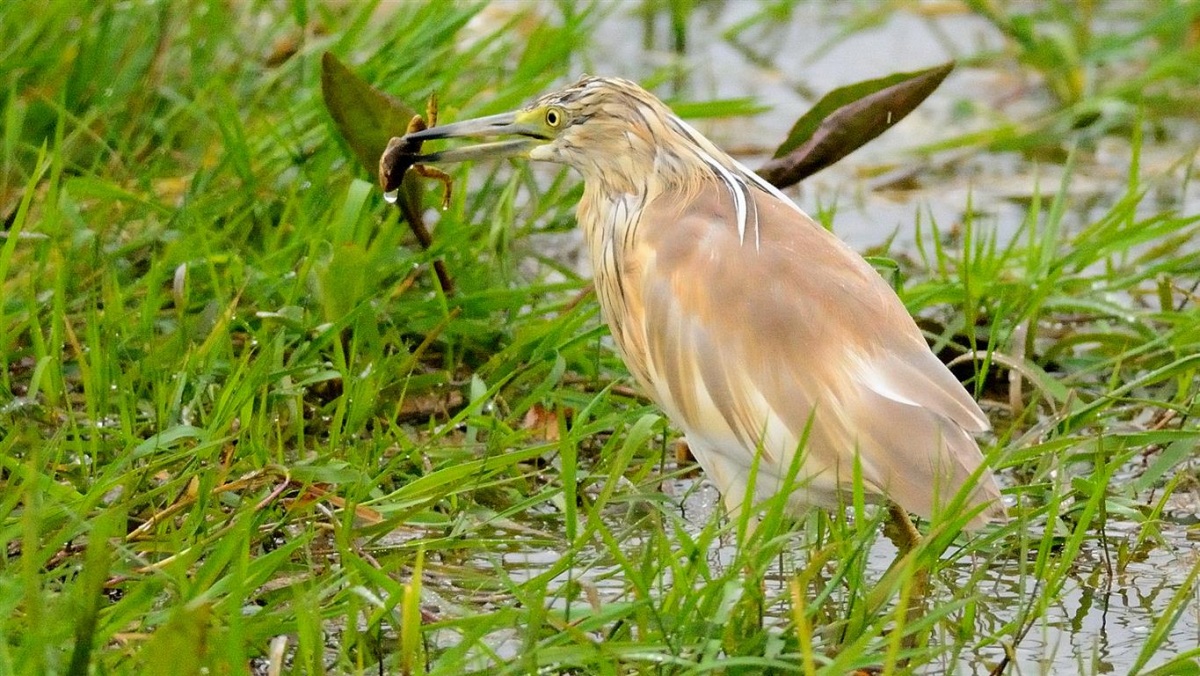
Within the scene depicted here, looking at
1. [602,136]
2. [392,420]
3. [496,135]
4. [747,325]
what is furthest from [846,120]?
[392,420]

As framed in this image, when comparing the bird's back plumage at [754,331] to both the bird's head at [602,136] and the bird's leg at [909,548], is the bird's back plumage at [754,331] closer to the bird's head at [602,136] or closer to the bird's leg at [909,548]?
the bird's head at [602,136]

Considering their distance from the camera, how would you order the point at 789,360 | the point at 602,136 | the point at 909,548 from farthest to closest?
the point at 602,136
the point at 909,548
the point at 789,360

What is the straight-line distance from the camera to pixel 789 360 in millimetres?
2932

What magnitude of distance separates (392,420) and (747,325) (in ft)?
2.09

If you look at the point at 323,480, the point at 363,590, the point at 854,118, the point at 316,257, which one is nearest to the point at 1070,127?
the point at 854,118

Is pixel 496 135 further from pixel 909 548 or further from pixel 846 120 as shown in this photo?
pixel 909 548

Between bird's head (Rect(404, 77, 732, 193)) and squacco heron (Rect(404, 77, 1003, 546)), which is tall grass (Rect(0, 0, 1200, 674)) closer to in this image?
squacco heron (Rect(404, 77, 1003, 546))

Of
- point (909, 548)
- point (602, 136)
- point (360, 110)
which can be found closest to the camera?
point (909, 548)

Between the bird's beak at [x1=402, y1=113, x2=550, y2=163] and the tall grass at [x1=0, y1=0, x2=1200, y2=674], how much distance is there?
28cm

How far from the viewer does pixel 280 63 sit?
4.93m

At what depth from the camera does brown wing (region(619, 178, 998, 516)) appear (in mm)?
2795

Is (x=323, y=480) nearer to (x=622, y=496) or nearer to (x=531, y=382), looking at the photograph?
(x=622, y=496)

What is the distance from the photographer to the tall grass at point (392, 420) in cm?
244

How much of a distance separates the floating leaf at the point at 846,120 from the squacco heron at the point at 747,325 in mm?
511
